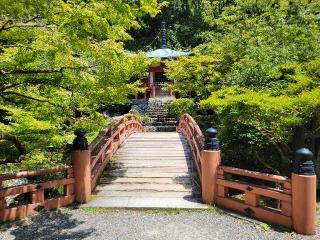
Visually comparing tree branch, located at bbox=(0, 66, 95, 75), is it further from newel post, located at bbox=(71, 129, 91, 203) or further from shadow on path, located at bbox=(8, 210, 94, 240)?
shadow on path, located at bbox=(8, 210, 94, 240)

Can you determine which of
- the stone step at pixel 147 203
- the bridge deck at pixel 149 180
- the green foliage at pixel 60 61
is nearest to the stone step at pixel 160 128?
the bridge deck at pixel 149 180

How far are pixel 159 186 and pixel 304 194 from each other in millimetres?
3612

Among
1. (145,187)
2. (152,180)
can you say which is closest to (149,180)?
(152,180)

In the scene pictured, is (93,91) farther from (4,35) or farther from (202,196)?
(202,196)

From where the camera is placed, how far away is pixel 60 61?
617 cm

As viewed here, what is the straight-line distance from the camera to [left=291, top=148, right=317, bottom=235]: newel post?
548 cm

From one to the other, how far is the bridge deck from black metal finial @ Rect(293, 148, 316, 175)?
86.2 inches

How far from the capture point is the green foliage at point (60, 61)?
16.9 feet

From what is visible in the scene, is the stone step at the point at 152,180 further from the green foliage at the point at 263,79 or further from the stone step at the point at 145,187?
the green foliage at the point at 263,79

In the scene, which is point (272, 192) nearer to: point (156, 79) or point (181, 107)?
point (181, 107)

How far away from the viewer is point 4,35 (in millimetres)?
5859

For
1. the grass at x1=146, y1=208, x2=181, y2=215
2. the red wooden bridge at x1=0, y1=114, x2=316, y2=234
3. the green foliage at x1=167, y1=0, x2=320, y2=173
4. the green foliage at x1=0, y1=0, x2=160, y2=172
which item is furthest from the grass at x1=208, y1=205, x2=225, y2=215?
the green foliage at x1=0, y1=0, x2=160, y2=172

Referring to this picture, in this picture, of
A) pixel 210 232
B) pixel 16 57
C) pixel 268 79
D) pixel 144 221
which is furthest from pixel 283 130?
pixel 16 57

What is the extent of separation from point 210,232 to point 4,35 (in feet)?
16.2
